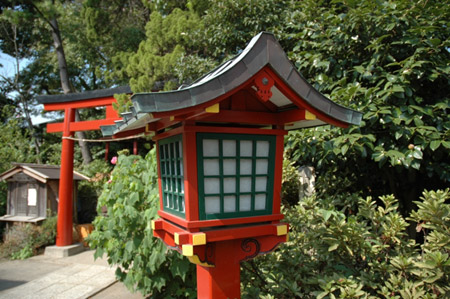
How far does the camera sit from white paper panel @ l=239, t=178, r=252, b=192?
2.06m

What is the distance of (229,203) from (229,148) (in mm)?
339

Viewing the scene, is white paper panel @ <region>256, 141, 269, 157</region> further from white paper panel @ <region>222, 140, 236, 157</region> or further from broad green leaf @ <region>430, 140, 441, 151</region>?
broad green leaf @ <region>430, 140, 441, 151</region>

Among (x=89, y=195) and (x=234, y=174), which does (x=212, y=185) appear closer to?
(x=234, y=174)

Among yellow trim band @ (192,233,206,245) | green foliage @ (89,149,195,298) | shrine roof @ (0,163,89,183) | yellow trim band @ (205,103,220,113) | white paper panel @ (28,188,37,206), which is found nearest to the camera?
yellow trim band @ (205,103,220,113)

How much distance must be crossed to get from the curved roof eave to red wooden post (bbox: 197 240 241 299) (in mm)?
952

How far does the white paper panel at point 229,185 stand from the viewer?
201 centimetres

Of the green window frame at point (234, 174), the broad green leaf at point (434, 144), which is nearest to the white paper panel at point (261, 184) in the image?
the green window frame at point (234, 174)

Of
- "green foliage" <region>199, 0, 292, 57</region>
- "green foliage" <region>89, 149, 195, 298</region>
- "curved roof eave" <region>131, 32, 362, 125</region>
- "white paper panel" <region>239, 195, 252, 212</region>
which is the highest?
"green foliage" <region>199, 0, 292, 57</region>

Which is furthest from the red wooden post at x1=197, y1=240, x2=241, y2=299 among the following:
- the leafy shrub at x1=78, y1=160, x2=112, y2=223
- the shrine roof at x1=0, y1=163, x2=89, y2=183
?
the leafy shrub at x1=78, y1=160, x2=112, y2=223

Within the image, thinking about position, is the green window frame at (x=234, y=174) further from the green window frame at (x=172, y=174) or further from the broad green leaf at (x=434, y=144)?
the broad green leaf at (x=434, y=144)

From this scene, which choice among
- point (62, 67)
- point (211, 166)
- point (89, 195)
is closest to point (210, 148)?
A: point (211, 166)

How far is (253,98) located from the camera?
6.76 feet

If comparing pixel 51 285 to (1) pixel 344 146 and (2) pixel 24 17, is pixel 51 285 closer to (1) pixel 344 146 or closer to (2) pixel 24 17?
(1) pixel 344 146

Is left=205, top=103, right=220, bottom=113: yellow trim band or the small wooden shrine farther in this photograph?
the small wooden shrine
